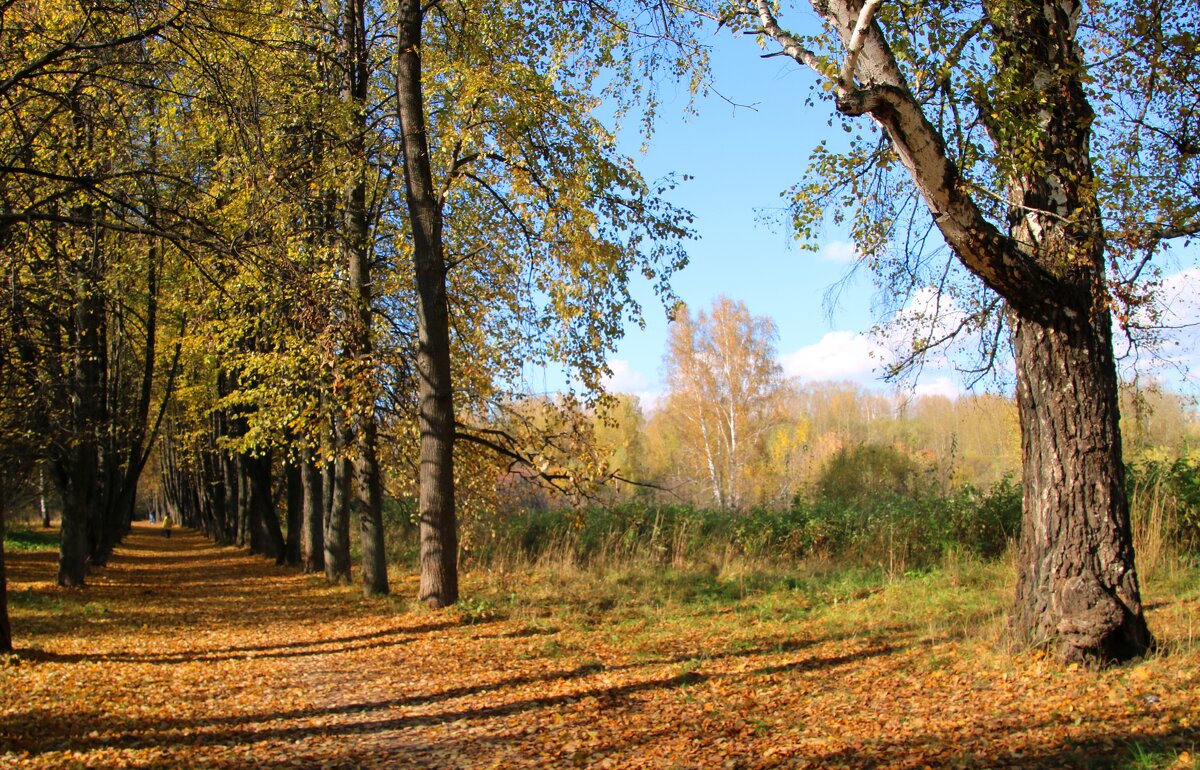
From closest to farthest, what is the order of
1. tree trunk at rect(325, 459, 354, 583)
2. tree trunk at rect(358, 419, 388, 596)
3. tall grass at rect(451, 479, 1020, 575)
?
1. tree trunk at rect(358, 419, 388, 596)
2. tall grass at rect(451, 479, 1020, 575)
3. tree trunk at rect(325, 459, 354, 583)

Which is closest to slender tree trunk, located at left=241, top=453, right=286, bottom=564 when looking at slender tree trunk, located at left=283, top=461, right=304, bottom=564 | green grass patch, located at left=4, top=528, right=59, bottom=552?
slender tree trunk, located at left=283, top=461, right=304, bottom=564

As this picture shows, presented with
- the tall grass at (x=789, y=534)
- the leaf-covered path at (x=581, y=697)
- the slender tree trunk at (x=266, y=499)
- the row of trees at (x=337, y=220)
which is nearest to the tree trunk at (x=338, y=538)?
the row of trees at (x=337, y=220)

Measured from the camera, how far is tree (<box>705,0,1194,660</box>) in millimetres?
5664

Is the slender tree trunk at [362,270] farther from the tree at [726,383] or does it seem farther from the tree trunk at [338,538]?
the tree at [726,383]

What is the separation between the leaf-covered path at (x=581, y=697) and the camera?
488cm

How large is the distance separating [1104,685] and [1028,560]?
3.29ft

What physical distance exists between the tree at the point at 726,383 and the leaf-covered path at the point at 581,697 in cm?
2922

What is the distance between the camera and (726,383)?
1540 inches

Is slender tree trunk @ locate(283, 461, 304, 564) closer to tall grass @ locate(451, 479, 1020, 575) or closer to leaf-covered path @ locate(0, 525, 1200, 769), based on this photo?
tall grass @ locate(451, 479, 1020, 575)

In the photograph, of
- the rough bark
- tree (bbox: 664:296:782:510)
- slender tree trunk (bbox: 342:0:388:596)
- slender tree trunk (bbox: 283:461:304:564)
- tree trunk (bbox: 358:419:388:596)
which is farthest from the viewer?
tree (bbox: 664:296:782:510)

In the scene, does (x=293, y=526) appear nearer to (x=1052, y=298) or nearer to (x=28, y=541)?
(x=28, y=541)

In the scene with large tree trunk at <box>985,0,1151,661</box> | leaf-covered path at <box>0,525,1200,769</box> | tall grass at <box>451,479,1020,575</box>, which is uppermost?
large tree trunk at <box>985,0,1151,661</box>

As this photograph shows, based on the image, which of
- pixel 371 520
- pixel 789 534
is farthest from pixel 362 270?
pixel 789 534

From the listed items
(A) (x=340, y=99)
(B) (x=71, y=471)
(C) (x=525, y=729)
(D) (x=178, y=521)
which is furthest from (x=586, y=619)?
(D) (x=178, y=521)
